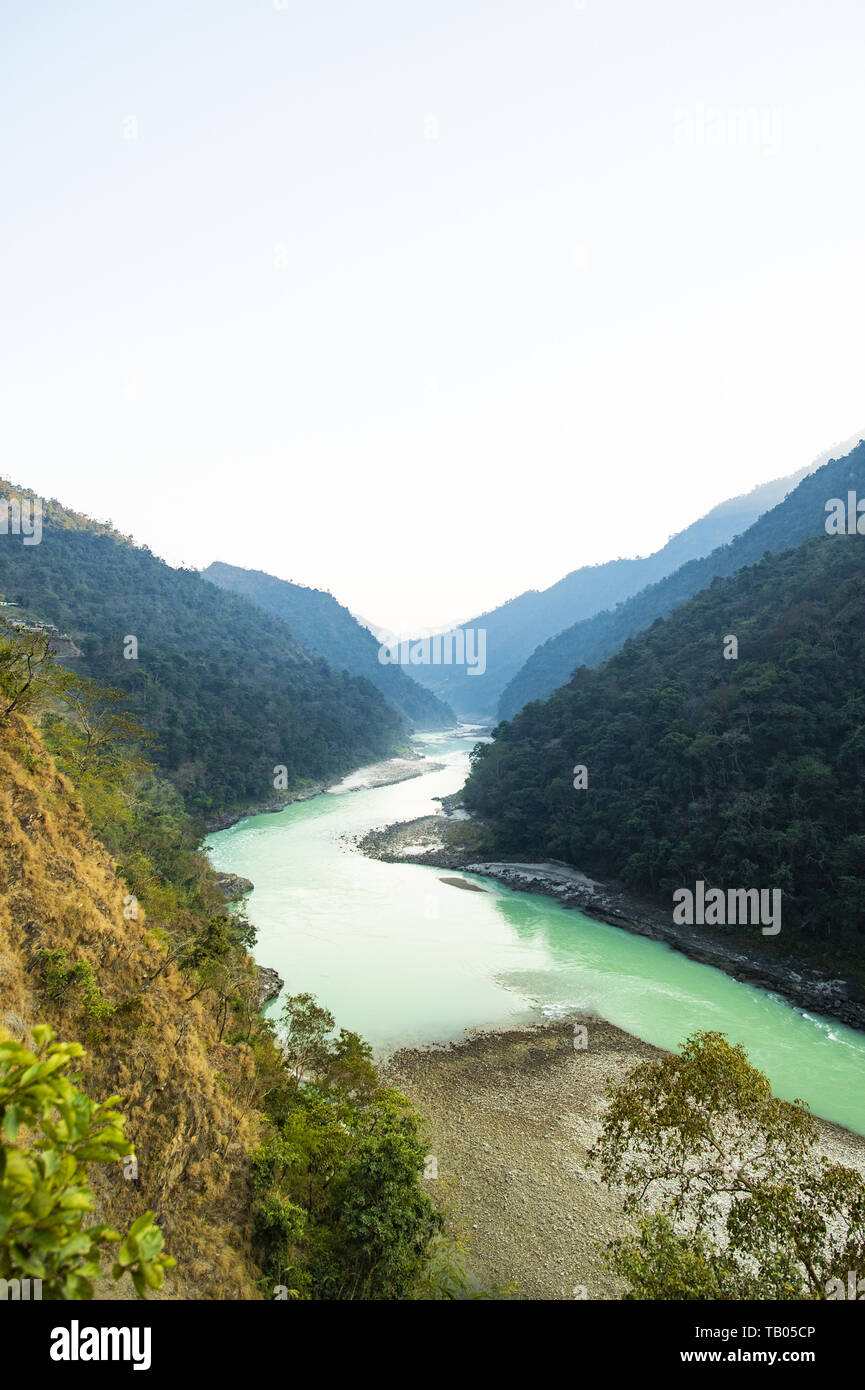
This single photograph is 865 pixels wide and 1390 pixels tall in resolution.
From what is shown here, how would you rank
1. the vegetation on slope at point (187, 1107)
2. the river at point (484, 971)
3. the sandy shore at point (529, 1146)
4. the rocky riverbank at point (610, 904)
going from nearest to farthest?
1. the vegetation on slope at point (187, 1107)
2. the sandy shore at point (529, 1146)
3. the river at point (484, 971)
4. the rocky riverbank at point (610, 904)

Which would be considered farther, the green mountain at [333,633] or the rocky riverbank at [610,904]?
the green mountain at [333,633]

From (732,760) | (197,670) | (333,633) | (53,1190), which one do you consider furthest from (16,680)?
(333,633)

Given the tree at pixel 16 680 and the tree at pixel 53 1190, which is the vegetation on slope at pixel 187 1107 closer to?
the tree at pixel 16 680

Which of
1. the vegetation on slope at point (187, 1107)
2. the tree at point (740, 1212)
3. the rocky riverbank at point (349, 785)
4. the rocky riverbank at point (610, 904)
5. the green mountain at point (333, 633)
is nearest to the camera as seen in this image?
the tree at point (740, 1212)

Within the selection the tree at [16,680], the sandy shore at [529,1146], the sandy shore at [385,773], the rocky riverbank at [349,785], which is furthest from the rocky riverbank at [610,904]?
the tree at [16,680]

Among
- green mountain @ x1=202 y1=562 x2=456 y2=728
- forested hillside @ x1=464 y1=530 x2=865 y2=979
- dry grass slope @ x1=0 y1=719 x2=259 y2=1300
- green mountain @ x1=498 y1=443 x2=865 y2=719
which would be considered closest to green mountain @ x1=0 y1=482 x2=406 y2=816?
forested hillside @ x1=464 y1=530 x2=865 y2=979

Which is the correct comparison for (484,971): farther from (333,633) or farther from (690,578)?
(333,633)
